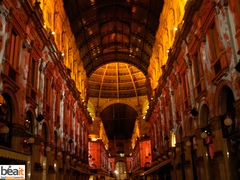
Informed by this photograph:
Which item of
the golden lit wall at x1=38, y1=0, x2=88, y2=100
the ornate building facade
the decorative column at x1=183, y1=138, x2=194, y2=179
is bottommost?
the decorative column at x1=183, y1=138, x2=194, y2=179

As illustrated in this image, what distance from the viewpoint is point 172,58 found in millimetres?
24797

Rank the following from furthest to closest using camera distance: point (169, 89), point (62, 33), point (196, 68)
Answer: point (62, 33), point (169, 89), point (196, 68)

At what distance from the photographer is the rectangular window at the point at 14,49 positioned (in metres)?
15.1

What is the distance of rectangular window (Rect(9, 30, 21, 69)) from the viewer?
1510 centimetres

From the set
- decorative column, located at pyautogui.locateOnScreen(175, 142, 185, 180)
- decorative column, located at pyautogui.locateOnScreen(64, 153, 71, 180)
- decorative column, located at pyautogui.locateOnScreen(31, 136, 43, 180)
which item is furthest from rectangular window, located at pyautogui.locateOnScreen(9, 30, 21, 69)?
decorative column, located at pyautogui.locateOnScreen(175, 142, 185, 180)

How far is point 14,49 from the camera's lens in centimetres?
1546

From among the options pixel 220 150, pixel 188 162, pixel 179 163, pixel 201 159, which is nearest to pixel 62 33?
pixel 179 163

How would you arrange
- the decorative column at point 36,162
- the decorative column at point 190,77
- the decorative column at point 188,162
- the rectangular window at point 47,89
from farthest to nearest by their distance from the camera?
the rectangular window at point 47,89, the decorative column at point 188,162, the decorative column at point 190,77, the decorative column at point 36,162

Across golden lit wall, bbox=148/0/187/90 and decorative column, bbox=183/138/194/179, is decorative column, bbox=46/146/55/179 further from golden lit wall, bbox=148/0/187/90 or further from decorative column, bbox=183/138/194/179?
golden lit wall, bbox=148/0/187/90

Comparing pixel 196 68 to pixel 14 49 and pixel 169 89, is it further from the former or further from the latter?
pixel 14 49

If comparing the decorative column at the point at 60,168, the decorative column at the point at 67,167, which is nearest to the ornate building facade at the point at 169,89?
the decorative column at the point at 60,168

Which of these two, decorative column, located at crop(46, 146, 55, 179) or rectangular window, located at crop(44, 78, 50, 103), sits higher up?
rectangular window, located at crop(44, 78, 50, 103)

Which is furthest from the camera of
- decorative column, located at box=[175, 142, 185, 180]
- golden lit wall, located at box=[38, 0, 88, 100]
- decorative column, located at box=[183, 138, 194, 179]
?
golden lit wall, located at box=[38, 0, 88, 100]

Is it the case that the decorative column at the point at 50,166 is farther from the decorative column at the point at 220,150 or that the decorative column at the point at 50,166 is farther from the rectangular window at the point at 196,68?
the decorative column at the point at 220,150
